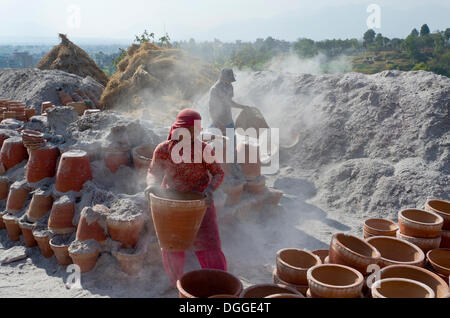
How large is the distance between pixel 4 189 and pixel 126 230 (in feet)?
6.94

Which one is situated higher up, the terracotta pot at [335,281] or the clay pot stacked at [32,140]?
the clay pot stacked at [32,140]

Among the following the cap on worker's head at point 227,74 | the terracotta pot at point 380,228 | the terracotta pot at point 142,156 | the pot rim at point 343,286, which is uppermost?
the cap on worker's head at point 227,74

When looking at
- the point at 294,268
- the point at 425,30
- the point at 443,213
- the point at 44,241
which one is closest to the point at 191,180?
the point at 294,268

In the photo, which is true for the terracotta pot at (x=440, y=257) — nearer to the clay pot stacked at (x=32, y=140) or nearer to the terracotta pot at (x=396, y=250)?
the terracotta pot at (x=396, y=250)

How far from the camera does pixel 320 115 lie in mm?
6930

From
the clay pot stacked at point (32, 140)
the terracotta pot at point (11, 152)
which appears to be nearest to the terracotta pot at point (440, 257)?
the clay pot stacked at point (32, 140)

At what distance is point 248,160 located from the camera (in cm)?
457

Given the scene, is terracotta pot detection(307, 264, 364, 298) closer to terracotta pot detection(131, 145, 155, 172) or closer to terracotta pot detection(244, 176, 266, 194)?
terracotta pot detection(131, 145, 155, 172)

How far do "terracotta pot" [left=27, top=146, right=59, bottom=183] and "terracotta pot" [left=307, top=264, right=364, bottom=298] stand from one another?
2.94 meters

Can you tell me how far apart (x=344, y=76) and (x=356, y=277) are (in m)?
5.93

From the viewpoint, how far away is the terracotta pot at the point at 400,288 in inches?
78.5

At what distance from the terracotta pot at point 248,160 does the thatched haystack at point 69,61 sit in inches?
511

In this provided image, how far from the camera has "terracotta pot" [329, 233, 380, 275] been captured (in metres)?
2.25
